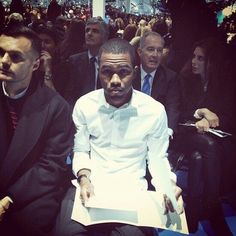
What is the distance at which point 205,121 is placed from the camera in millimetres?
2992

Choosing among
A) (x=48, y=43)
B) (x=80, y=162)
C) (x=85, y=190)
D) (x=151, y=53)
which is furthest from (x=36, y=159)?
(x=48, y=43)

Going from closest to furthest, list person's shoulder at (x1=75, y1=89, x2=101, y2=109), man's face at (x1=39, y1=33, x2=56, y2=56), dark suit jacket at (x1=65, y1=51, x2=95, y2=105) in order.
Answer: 1. person's shoulder at (x1=75, y1=89, x2=101, y2=109)
2. dark suit jacket at (x1=65, y1=51, x2=95, y2=105)
3. man's face at (x1=39, y1=33, x2=56, y2=56)

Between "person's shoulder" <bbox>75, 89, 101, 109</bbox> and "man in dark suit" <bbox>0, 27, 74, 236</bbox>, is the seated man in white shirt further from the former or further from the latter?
"man in dark suit" <bbox>0, 27, 74, 236</bbox>

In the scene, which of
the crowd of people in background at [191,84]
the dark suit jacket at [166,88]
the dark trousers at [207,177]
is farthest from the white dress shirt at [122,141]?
the dark suit jacket at [166,88]

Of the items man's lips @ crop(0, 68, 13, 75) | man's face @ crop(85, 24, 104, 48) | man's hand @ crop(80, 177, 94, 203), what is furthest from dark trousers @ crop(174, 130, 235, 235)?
man's face @ crop(85, 24, 104, 48)

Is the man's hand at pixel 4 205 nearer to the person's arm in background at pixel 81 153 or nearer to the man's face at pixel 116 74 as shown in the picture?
the person's arm in background at pixel 81 153

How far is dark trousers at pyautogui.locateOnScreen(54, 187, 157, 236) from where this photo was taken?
73.9 inches

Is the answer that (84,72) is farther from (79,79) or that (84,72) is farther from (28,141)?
(28,141)

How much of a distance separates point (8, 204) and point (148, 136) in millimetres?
971

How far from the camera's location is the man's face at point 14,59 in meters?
2.04

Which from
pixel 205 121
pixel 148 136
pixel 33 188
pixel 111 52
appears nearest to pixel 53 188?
pixel 33 188

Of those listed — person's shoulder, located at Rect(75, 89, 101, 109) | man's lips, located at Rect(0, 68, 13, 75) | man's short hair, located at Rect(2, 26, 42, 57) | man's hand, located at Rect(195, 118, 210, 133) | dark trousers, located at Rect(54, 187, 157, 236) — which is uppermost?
man's short hair, located at Rect(2, 26, 42, 57)

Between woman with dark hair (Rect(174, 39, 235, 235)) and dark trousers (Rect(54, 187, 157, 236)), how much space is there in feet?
3.10

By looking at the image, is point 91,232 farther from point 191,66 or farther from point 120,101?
point 191,66
